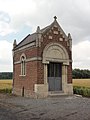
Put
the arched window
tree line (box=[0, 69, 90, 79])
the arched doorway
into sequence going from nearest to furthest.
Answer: the arched doorway → the arched window → tree line (box=[0, 69, 90, 79])

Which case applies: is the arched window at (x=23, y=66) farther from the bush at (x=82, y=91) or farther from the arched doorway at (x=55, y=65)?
→ the bush at (x=82, y=91)

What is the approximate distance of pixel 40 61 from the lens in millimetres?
23156

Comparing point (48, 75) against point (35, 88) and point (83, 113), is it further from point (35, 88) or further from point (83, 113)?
point (83, 113)

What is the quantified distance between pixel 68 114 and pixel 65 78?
1207 cm

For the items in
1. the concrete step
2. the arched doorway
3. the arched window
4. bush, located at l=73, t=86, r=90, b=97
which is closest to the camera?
the concrete step

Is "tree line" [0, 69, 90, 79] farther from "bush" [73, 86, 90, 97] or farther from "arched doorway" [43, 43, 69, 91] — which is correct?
"arched doorway" [43, 43, 69, 91]

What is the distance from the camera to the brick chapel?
75.7ft

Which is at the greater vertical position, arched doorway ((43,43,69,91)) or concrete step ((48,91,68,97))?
arched doorway ((43,43,69,91))

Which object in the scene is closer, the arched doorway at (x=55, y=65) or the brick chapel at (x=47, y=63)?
the brick chapel at (x=47, y=63)

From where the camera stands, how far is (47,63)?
23.5 m

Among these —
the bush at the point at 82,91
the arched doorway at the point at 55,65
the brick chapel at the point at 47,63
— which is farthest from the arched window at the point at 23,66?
the bush at the point at 82,91

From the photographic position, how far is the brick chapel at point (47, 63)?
23078 mm

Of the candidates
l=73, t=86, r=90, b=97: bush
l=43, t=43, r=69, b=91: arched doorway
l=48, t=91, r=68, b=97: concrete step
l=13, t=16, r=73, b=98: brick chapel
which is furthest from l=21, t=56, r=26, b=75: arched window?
l=73, t=86, r=90, b=97: bush

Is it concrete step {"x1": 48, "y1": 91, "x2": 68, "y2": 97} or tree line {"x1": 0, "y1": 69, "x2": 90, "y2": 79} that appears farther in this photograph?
tree line {"x1": 0, "y1": 69, "x2": 90, "y2": 79}
